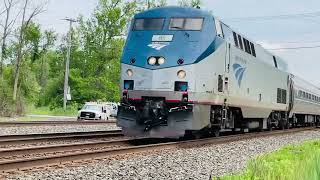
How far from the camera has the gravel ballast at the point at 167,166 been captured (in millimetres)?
8367

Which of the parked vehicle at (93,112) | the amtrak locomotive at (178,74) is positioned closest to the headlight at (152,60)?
the amtrak locomotive at (178,74)

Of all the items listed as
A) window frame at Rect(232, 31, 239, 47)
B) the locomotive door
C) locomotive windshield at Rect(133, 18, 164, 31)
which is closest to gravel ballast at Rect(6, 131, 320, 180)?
the locomotive door

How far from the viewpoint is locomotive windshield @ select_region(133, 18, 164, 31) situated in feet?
50.4

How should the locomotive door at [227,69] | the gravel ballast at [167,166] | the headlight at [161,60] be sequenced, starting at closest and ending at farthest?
1. the gravel ballast at [167,166]
2. the headlight at [161,60]
3. the locomotive door at [227,69]

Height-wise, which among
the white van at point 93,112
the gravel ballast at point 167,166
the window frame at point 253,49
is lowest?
the gravel ballast at point 167,166

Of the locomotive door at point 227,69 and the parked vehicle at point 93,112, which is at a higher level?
the locomotive door at point 227,69

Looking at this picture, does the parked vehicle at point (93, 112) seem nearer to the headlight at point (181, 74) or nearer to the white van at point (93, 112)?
the white van at point (93, 112)

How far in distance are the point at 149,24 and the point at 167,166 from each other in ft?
21.5

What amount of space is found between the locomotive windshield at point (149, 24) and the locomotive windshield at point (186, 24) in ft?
1.10

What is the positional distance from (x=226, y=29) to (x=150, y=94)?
3982mm

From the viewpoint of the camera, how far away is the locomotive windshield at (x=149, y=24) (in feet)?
50.4

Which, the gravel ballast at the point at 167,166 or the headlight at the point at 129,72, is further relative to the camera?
the headlight at the point at 129,72

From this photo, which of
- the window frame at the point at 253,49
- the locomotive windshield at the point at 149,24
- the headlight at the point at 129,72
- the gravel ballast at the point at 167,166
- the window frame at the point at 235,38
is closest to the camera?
the gravel ballast at the point at 167,166

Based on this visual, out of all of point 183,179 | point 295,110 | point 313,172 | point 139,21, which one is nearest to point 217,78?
point 139,21
